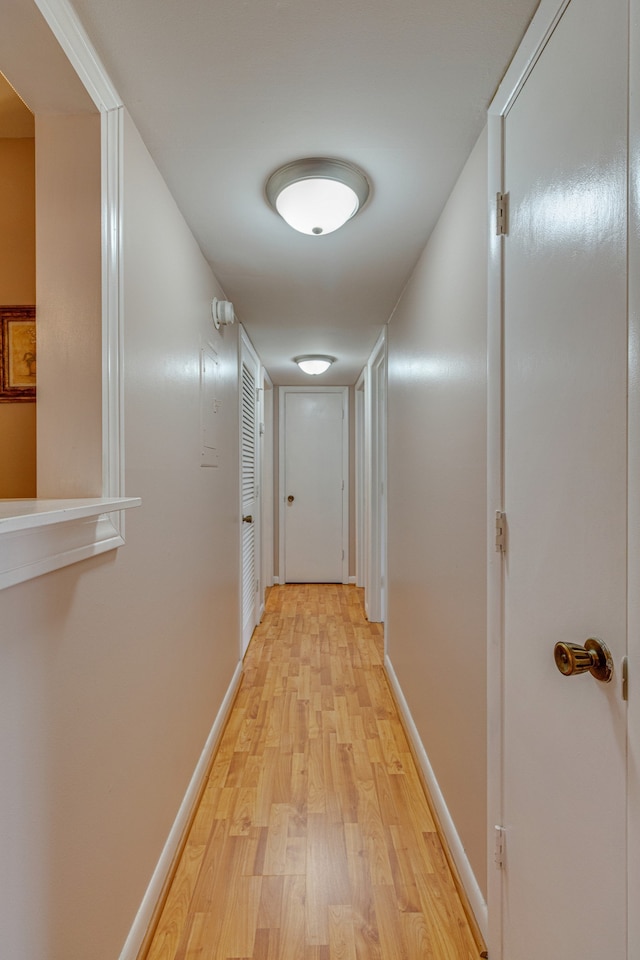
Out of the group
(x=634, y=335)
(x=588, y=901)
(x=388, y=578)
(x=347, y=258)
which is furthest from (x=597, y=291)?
(x=388, y=578)

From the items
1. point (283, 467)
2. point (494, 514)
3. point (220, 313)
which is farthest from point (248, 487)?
point (494, 514)

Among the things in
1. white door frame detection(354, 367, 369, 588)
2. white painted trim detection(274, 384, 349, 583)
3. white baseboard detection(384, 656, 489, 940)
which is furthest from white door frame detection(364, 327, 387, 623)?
white baseboard detection(384, 656, 489, 940)

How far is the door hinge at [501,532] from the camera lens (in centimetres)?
123

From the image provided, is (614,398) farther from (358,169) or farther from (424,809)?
(424,809)

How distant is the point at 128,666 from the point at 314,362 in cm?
332

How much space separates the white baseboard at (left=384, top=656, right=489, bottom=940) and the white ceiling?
6.82 ft

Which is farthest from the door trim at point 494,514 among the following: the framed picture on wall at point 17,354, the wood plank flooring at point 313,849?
the framed picture on wall at point 17,354

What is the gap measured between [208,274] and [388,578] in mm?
2092

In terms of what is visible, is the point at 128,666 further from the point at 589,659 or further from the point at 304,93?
the point at 304,93

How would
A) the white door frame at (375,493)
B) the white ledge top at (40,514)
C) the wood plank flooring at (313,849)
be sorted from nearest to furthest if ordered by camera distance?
the white ledge top at (40,514)
the wood plank flooring at (313,849)
the white door frame at (375,493)

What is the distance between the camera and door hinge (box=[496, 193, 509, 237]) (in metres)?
1.21

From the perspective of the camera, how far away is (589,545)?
33.3 inches

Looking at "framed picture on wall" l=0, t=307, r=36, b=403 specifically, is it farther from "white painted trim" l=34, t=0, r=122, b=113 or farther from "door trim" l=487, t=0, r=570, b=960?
"door trim" l=487, t=0, r=570, b=960

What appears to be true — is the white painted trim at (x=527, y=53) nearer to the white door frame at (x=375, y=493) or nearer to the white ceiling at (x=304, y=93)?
the white ceiling at (x=304, y=93)
